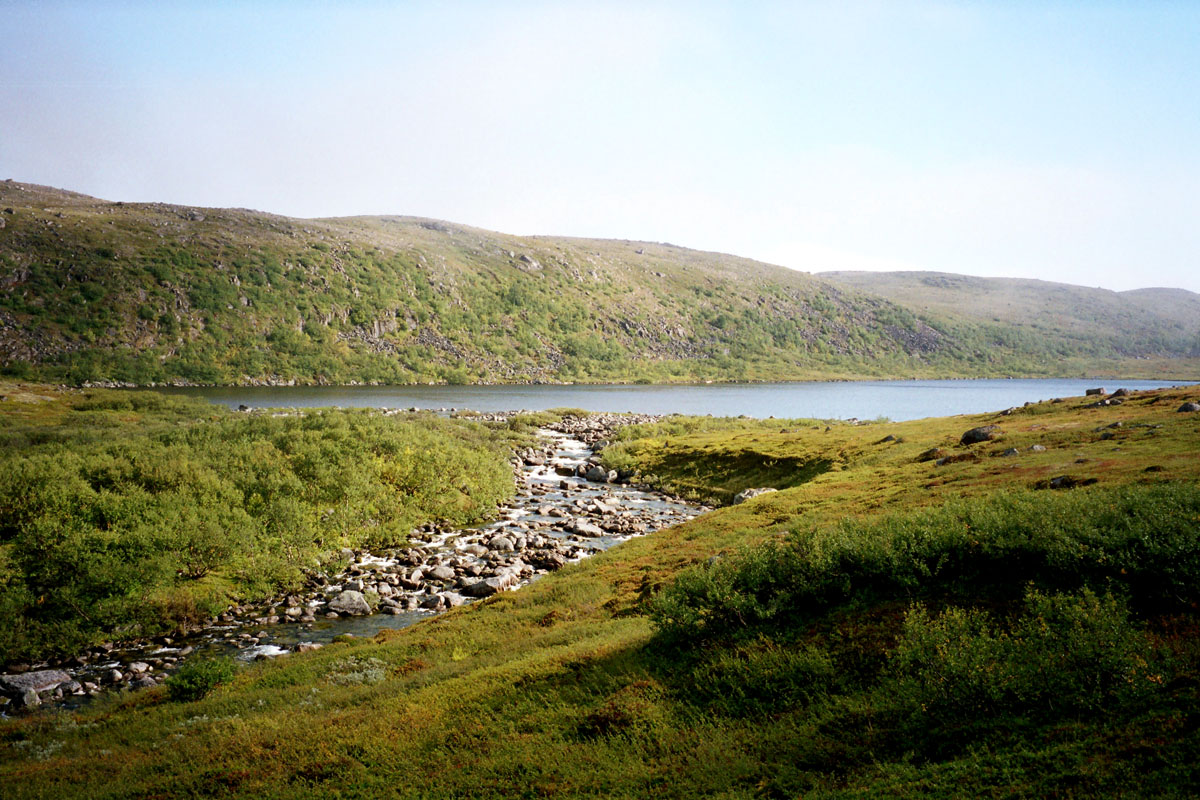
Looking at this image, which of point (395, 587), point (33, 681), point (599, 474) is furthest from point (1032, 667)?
point (599, 474)

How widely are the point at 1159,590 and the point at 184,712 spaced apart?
21675 millimetres

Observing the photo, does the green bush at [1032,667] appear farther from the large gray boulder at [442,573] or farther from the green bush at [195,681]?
the large gray boulder at [442,573]

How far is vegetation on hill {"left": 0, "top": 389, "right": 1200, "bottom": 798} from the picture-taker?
862 centimetres

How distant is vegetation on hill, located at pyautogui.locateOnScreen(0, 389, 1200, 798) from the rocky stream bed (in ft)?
9.93

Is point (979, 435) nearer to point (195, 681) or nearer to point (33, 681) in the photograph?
point (195, 681)

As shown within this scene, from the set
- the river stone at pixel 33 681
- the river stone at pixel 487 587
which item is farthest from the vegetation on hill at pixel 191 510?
the river stone at pixel 487 587

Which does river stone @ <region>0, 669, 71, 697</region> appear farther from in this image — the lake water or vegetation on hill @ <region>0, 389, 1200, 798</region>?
the lake water

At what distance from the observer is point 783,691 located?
1152 centimetres

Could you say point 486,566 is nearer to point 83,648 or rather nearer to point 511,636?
point 511,636

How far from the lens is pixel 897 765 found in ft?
27.8

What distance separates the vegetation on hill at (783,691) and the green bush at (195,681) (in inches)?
15.0

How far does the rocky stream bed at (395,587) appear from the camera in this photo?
19.2 m

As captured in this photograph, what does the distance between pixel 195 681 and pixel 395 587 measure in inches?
452

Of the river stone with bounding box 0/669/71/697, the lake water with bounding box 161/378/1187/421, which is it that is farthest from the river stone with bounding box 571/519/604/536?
the lake water with bounding box 161/378/1187/421
